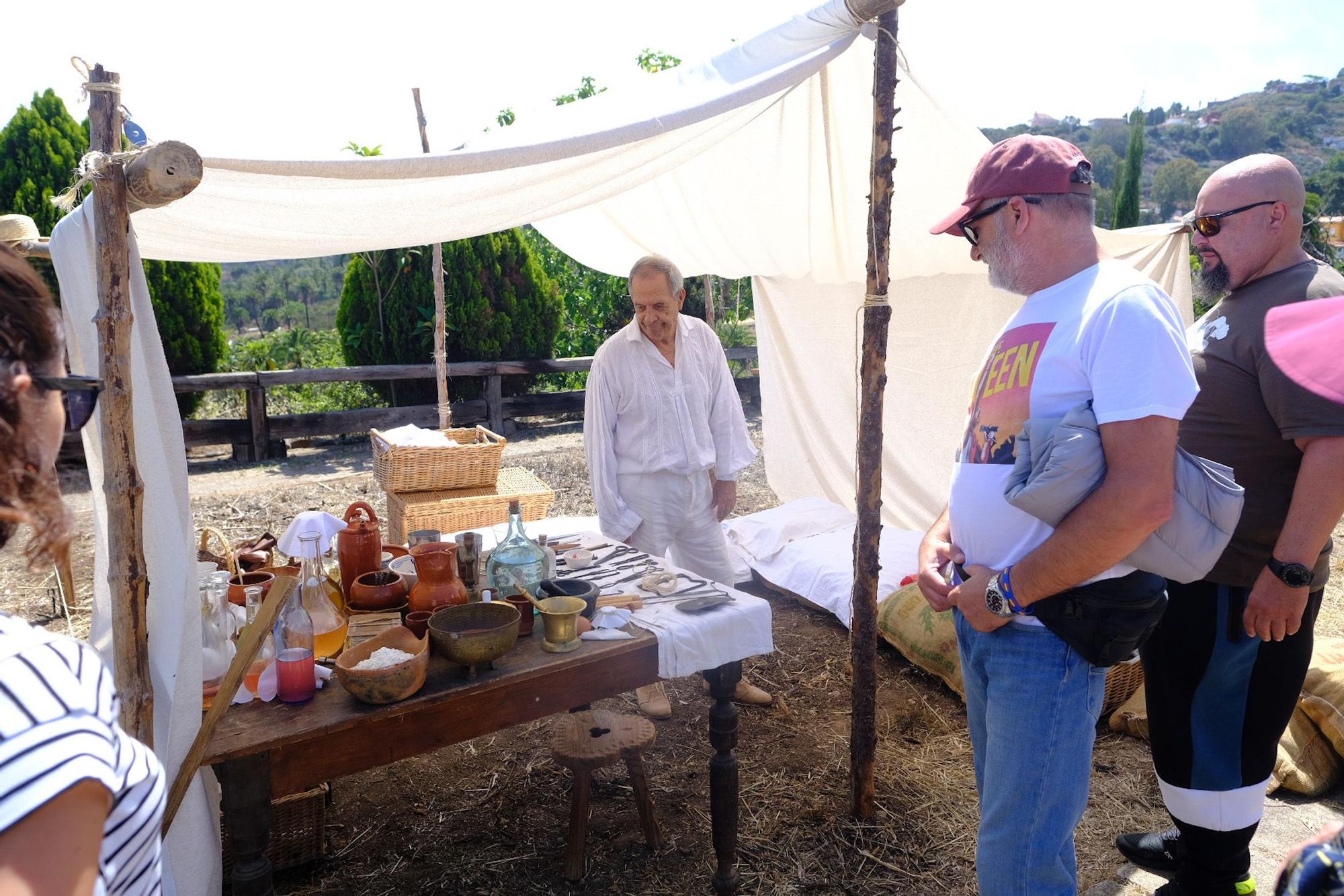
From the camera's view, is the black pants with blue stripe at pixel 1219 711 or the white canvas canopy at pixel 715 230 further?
the black pants with blue stripe at pixel 1219 711

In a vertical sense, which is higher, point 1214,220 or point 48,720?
point 1214,220

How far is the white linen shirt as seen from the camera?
3475mm

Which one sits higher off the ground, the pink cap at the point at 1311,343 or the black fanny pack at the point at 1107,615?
the pink cap at the point at 1311,343

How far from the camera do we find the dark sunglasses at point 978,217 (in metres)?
1.68

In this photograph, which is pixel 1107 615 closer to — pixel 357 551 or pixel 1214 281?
pixel 1214 281

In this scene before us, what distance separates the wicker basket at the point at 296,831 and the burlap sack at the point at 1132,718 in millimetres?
2953

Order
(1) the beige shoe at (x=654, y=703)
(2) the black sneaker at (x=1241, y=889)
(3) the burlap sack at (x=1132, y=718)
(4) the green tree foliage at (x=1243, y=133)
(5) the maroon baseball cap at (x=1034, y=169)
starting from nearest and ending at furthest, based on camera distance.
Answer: (5) the maroon baseball cap at (x=1034, y=169) < (2) the black sneaker at (x=1241, y=889) < (3) the burlap sack at (x=1132, y=718) < (1) the beige shoe at (x=654, y=703) < (4) the green tree foliage at (x=1243, y=133)

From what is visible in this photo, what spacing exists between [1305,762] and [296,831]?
11.0ft

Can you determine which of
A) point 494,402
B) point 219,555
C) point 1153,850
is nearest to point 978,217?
point 1153,850

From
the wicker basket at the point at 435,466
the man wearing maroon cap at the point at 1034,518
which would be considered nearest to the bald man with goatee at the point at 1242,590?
the man wearing maroon cap at the point at 1034,518

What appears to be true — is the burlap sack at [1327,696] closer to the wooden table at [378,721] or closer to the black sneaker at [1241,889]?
the black sneaker at [1241,889]

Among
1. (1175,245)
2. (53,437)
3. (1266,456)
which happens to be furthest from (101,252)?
(1175,245)

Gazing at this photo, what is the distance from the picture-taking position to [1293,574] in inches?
73.6

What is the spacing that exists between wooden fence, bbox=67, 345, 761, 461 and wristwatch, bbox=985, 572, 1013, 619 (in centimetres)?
584
